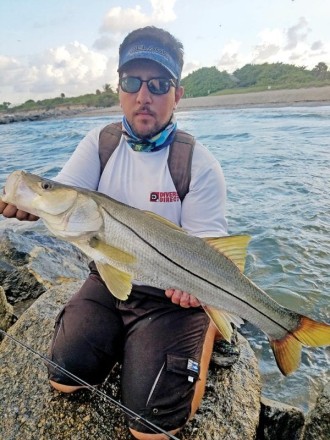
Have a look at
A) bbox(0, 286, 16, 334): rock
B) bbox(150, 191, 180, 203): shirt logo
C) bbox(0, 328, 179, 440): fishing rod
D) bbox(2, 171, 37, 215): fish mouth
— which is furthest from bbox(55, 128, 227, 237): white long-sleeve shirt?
bbox(0, 286, 16, 334): rock

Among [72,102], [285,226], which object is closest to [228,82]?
[72,102]

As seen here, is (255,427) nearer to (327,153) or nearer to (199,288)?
(199,288)

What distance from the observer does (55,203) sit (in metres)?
2.45

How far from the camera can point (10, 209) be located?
252cm

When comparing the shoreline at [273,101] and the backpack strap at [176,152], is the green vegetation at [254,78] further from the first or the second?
the backpack strap at [176,152]

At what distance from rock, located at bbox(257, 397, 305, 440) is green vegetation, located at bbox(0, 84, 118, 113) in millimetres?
75035

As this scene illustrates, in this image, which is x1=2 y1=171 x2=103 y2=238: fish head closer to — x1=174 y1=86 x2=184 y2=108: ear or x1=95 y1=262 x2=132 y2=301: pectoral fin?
x1=95 y1=262 x2=132 y2=301: pectoral fin

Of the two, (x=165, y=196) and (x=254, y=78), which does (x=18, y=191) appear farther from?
(x=254, y=78)

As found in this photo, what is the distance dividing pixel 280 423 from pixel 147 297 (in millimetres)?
1328

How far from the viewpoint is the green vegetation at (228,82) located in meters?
60.0

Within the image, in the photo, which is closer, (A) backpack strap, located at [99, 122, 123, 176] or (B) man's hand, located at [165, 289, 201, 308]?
(B) man's hand, located at [165, 289, 201, 308]

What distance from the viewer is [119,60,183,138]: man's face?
3.15 meters

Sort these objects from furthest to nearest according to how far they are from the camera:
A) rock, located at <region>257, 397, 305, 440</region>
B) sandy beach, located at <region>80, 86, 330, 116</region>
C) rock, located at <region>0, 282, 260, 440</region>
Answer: sandy beach, located at <region>80, 86, 330, 116</region>, rock, located at <region>257, 397, 305, 440</region>, rock, located at <region>0, 282, 260, 440</region>

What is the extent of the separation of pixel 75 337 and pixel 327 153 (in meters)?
12.5
